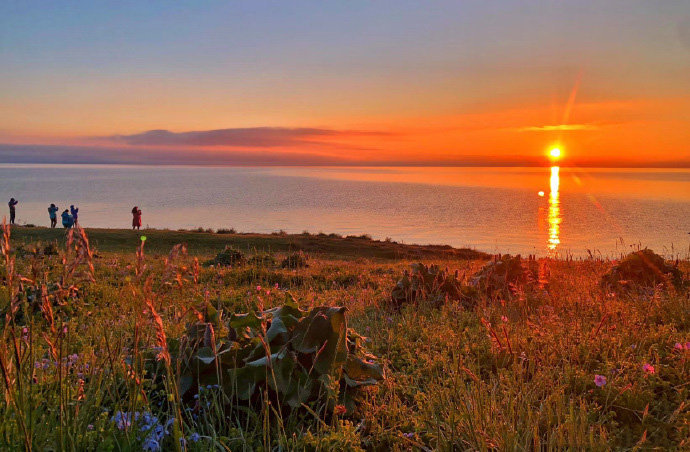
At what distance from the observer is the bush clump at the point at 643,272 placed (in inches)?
336

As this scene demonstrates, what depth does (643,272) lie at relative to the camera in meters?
8.73

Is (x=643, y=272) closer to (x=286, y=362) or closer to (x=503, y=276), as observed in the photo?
(x=503, y=276)

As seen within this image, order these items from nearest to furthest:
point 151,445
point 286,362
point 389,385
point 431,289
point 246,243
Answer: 1. point 151,445
2. point 286,362
3. point 389,385
4. point 431,289
5. point 246,243

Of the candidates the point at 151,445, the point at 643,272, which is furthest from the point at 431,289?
the point at 151,445

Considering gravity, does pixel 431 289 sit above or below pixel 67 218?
below

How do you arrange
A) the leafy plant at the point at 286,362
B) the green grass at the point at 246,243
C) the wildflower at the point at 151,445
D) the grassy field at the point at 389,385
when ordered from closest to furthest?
1. the grassy field at the point at 389,385
2. the wildflower at the point at 151,445
3. the leafy plant at the point at 286,362
4. the green grass at the point at 246,243

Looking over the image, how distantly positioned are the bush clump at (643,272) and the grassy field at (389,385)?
1.90 metres

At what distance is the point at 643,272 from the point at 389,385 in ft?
23.4

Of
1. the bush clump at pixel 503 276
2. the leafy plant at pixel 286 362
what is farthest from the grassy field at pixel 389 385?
the bush clump at pixel 503 276

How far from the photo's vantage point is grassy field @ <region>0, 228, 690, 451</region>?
2215mm

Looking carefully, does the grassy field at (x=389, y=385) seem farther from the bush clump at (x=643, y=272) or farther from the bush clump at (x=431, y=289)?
the bush clump at (x=643, y=272)

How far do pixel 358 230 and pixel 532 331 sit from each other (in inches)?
3124

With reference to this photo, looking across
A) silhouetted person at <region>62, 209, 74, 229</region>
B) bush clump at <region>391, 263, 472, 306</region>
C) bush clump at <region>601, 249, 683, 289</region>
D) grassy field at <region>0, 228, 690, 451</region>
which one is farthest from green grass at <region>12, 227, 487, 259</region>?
grassy field at <region>0, 228, 690, 451</region>

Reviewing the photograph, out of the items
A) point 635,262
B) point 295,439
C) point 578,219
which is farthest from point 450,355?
point 578,219
